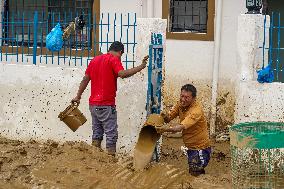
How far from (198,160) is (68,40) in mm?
3920

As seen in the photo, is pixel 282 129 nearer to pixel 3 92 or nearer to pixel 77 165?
pixel 77 165

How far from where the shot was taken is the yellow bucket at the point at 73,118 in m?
7.75

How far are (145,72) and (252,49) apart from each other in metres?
1.56

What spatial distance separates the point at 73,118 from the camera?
779 cm

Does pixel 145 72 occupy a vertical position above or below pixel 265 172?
above

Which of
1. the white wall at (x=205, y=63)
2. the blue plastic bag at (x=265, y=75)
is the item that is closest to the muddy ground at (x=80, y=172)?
the blue plastic bag at (x=265, y=75)

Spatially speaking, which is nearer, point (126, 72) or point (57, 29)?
point (126, 72)

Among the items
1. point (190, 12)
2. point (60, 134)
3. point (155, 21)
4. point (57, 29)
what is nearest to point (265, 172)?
point (155, 21)

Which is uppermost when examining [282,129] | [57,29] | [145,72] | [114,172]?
[57,29]

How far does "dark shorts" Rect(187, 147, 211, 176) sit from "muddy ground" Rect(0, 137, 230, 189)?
19 centimetres

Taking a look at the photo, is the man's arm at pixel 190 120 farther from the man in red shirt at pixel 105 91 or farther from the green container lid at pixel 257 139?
the man in red shirt at pixel 105 91

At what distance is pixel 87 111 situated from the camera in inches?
329

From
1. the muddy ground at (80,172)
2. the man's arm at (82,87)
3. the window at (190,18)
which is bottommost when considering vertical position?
the muddy ground at (80,172)

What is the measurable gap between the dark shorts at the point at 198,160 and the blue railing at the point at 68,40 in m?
2.00
